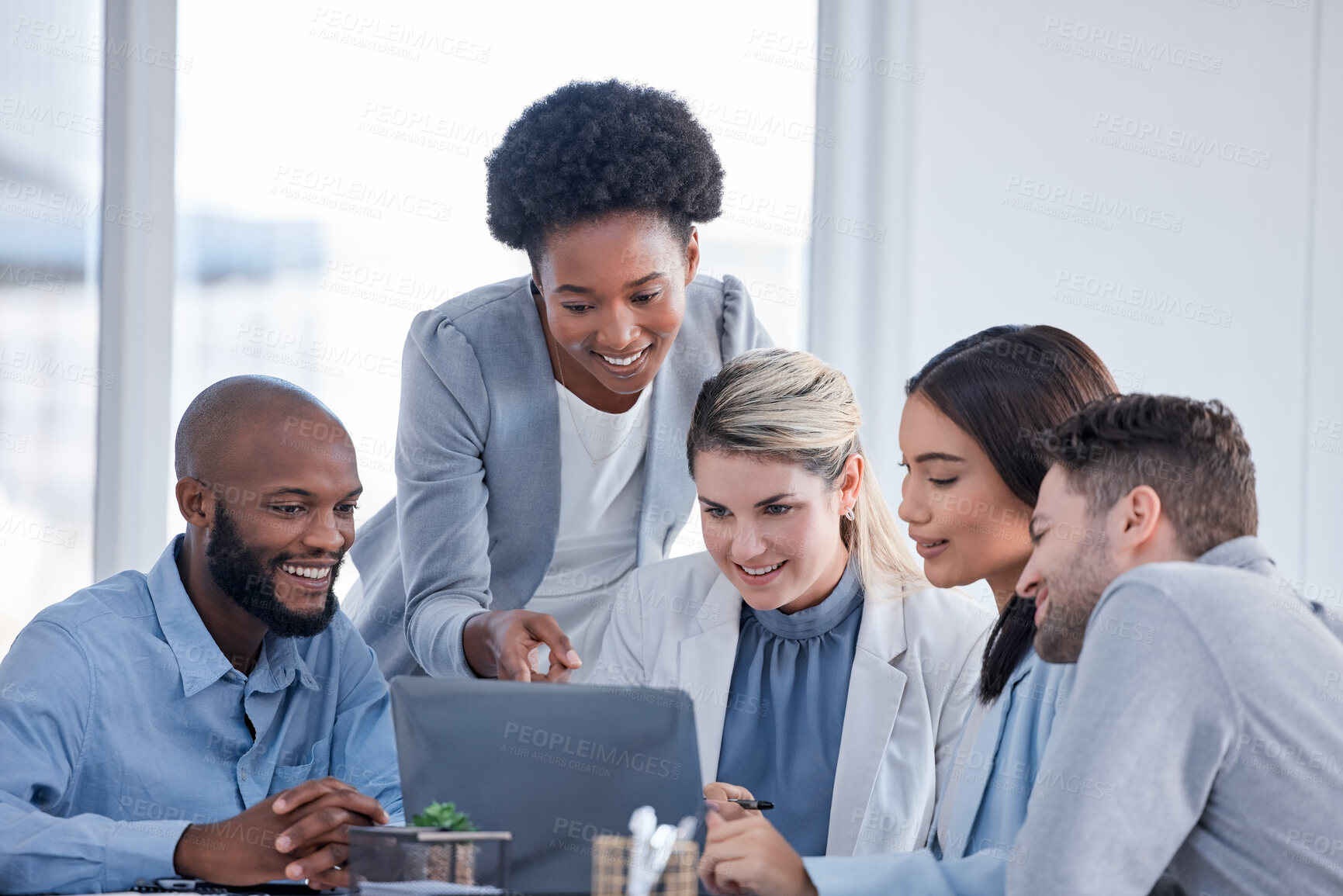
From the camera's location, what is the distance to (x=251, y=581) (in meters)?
2.30

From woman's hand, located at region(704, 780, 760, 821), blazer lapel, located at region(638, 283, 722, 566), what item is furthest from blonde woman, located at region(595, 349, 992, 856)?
woman's hand, located at region(704, 780, 760, 821)

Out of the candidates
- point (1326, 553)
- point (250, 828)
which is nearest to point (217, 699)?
point (250, 828)

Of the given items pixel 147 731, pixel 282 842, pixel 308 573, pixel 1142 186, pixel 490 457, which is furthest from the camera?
pixel 1142 186

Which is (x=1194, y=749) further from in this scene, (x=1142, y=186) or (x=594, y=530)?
(x=1142, y=186)

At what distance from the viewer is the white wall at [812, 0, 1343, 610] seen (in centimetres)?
419

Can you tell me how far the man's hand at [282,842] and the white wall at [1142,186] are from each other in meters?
2.86

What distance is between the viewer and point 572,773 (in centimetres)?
150

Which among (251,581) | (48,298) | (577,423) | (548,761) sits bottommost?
(548,761)

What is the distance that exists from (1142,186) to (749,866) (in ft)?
11.0

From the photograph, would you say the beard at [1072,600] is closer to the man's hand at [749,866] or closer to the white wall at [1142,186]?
the man's hand at [749,866]

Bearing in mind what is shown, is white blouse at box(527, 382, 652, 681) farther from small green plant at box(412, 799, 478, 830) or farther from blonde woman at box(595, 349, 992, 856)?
small green plant at box(412, 799, 478, 830)

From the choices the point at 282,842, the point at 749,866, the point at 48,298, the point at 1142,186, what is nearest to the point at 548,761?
the point at 749,866

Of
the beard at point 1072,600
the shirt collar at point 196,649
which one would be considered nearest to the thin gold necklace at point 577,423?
the shirt collar at point 196,649

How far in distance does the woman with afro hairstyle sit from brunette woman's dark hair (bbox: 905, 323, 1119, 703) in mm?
688
